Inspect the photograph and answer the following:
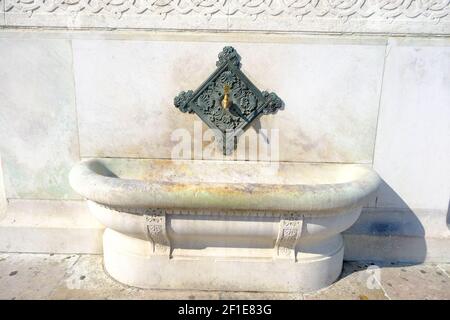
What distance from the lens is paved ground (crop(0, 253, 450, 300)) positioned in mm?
2402

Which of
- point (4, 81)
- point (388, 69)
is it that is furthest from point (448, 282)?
point (4, 81)

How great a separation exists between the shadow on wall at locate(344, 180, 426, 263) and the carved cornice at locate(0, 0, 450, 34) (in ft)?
4.42

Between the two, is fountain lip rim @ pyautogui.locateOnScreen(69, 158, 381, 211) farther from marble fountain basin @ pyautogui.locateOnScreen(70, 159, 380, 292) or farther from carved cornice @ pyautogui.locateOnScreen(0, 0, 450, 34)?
carved cornice @ pyautogui.locateOnScreen(0, 0, 450, 34)

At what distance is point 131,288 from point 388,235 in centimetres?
203

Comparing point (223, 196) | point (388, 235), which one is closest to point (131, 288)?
point (223, 196)

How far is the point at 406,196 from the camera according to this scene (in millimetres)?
2803

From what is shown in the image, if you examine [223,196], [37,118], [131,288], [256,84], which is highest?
[256,84]

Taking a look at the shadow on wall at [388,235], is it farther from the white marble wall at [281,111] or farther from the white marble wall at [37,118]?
the white marble wall at [37,118]

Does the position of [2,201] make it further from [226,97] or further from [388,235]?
[388,235]

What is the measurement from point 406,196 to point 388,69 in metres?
1.02

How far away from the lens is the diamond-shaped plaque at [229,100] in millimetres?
2593

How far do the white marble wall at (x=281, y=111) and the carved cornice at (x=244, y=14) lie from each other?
0.08 meters

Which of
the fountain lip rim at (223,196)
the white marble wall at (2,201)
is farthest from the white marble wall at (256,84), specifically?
the white marble wall at (2,201)

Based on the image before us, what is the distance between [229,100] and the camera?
2.62 metres
